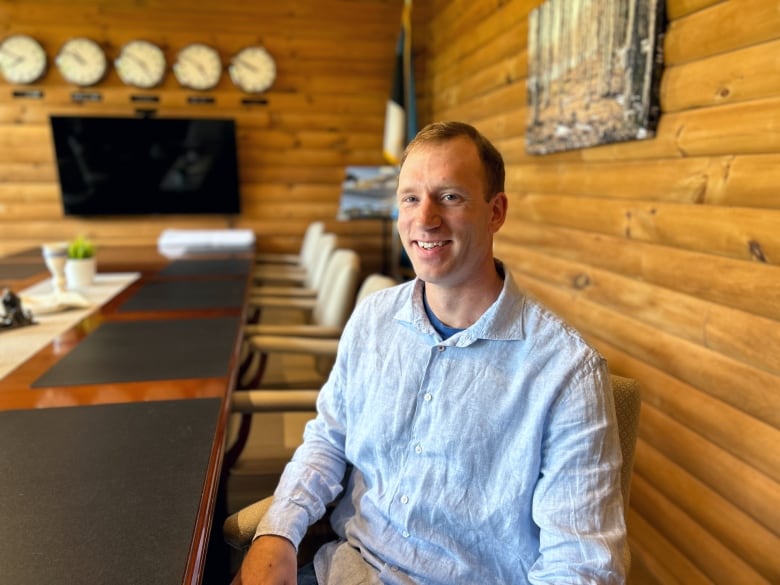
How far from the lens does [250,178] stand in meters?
4.16

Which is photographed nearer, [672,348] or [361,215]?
[672,348]

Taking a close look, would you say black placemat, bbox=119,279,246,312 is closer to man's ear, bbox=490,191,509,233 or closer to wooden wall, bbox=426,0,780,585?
man's ear, bbox=490,191,509,233

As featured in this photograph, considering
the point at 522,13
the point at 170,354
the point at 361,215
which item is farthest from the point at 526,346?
the point at 361,215

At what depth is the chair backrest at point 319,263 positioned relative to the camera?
274 cm

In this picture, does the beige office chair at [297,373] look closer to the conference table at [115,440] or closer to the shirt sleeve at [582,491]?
the conference table at [115,440]

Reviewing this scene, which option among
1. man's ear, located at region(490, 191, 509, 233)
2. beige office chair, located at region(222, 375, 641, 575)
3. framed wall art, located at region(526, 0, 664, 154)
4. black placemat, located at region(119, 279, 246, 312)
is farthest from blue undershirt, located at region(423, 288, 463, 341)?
black placemat, located at region(119, 279, 246, 312)

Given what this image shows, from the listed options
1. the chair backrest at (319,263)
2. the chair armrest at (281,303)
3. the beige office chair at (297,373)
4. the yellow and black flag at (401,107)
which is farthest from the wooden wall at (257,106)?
the beige office chair at (297,373)

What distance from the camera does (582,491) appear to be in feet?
2.66

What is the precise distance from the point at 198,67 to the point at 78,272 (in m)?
2.35

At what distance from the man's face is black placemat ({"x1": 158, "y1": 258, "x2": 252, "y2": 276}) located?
1.80m

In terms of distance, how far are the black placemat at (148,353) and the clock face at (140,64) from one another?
2837 mm

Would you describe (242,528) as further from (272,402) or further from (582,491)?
(582,491)

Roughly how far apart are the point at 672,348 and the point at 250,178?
11.4 feet

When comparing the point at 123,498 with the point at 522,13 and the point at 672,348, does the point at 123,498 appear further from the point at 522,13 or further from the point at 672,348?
the point at 522,13
